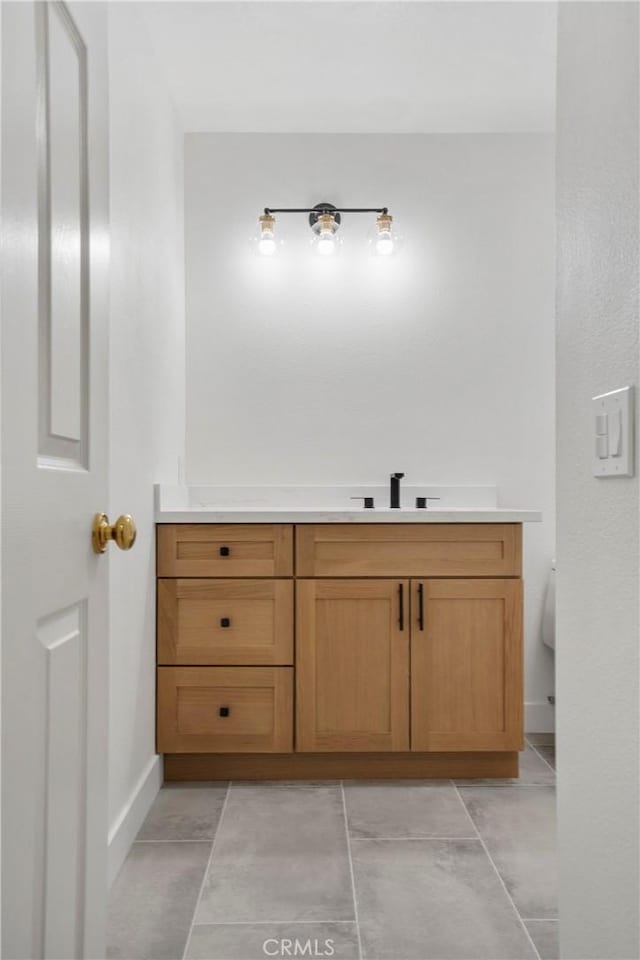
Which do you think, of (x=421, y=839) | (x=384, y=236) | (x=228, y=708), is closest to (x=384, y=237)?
(x=384, y=236)

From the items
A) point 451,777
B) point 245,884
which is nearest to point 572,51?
point 245,884

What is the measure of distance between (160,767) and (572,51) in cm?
228

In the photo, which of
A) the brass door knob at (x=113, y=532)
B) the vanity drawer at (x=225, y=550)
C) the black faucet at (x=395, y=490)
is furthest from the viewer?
the black faucet at (x=395, y=490)

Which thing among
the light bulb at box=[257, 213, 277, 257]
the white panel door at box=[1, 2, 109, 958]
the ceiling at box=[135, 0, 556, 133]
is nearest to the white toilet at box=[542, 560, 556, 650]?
the light bulb at box=[257, 213, 277, 257]

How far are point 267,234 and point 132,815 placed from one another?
222 centimetres

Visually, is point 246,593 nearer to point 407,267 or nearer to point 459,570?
point 459,570

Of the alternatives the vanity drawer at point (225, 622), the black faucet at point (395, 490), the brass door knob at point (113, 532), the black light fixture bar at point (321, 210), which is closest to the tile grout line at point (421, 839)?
the vanity drawer at point (225, 622)

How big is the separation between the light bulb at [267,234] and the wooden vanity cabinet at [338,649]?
1262 millimetres

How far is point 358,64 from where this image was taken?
8.00 feet

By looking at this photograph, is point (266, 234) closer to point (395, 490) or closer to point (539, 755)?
point (395, 490)

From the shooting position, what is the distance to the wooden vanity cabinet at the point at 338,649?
2289 millimetres

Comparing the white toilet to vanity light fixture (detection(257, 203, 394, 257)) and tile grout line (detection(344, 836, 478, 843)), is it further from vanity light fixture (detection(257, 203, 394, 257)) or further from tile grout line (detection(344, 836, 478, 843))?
vanity light fixture (detection(257, 203, 394, 257))

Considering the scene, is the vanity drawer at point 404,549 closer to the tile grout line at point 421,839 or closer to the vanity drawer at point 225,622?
the vanity drawer at point 225,622

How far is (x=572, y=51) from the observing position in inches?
40.9
